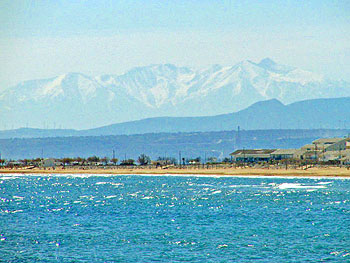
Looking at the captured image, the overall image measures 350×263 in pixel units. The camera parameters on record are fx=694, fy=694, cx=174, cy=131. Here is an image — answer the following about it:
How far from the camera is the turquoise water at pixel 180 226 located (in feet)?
129

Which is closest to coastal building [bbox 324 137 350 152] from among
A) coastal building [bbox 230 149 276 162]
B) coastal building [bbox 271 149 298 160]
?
coastal building [bbox 271 149 298 160]

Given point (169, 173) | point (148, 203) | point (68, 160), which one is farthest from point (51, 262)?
point (68, 160)

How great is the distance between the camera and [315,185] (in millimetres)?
87875

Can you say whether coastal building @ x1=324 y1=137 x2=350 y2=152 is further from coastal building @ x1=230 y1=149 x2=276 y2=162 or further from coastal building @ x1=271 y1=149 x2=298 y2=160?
coastal building @ x1=230 y1=149 x2=276 y2=162

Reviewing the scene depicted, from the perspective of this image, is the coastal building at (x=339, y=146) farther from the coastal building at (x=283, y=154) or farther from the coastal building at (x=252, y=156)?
the coastal building at (x=252, y=156)

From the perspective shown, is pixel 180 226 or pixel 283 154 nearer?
pixel 180 226

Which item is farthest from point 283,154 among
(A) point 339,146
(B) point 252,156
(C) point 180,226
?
(C) point 180,226

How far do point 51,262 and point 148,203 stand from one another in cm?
3010

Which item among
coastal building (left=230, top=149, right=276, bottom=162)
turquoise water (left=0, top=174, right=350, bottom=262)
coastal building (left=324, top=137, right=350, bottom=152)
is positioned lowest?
turquoise water (left=0, top=174, right=350, bottom=262)

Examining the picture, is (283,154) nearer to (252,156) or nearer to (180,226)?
(252,156)

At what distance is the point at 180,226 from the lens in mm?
→ 49875

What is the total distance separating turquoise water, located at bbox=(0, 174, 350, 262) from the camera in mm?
39375

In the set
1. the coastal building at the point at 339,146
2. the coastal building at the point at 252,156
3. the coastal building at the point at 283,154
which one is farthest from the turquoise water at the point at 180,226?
the coastal building at the point at 252,156

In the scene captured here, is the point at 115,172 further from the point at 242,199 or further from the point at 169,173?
the point at 242,199
